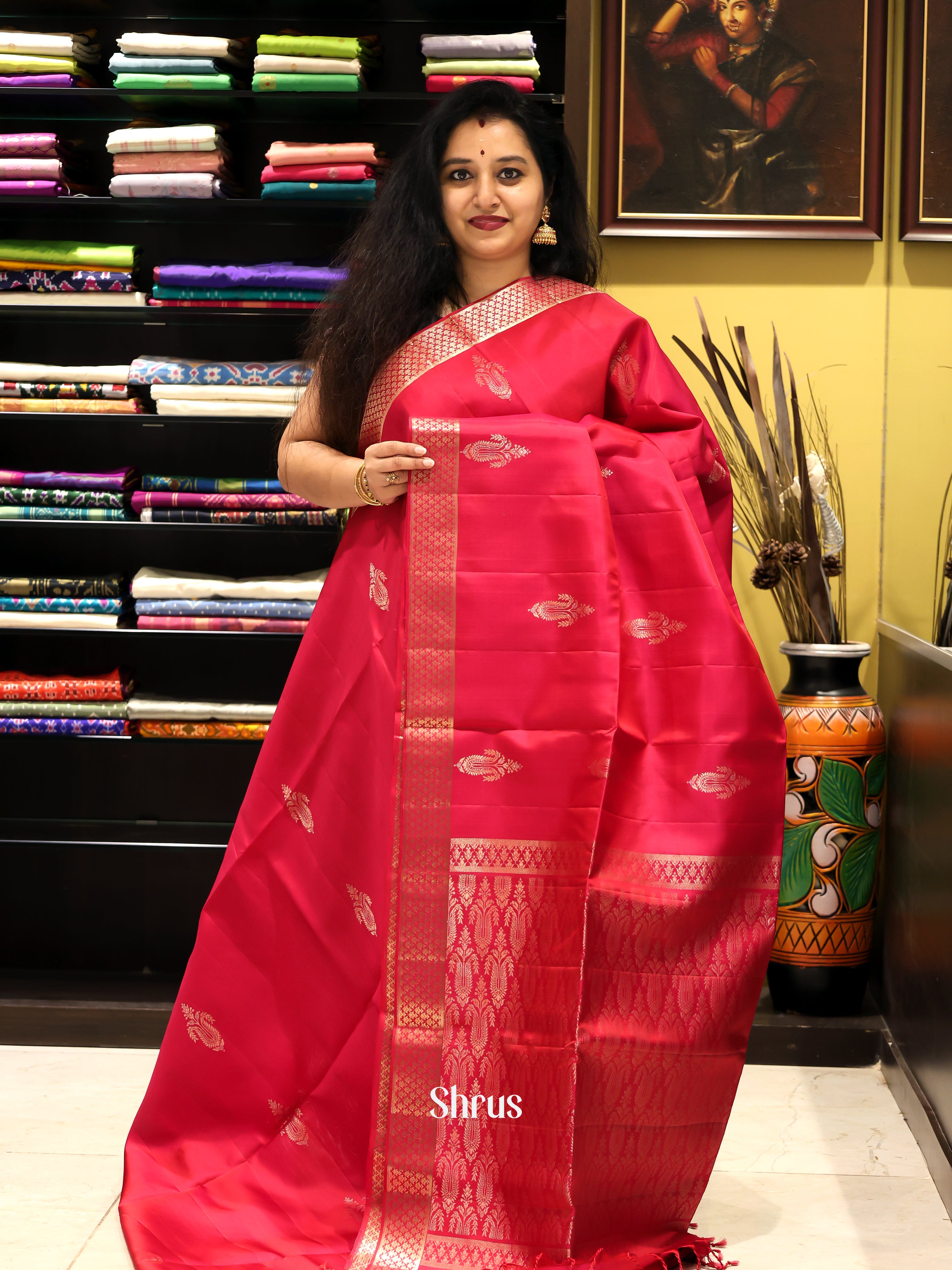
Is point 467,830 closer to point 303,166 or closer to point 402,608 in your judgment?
point 402,608

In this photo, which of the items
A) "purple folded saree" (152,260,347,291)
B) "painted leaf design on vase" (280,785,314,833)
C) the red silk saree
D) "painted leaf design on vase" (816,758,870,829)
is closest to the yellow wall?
"painted leaf design on vase" (816,758,870,829)

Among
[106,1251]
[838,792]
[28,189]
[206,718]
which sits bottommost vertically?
[106,1251]

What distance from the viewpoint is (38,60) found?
2.71 meters

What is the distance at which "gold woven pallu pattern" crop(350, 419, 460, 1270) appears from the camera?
68.9 inches

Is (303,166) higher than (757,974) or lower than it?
higher

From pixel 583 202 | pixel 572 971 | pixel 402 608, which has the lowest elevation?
pixel 572 971

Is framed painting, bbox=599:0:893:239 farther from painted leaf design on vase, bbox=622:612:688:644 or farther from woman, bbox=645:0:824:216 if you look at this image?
painted leaf design on vase, bbox=622:612:688:644

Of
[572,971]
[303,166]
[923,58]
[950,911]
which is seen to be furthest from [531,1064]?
[923,58]

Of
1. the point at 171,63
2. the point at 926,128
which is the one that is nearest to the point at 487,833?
the point at 171,63

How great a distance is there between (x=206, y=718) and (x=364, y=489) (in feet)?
3.49

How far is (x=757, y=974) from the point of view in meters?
1.81

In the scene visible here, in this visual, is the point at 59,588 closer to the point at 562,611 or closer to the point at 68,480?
the point at 68,480

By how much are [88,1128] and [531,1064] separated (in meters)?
1.03

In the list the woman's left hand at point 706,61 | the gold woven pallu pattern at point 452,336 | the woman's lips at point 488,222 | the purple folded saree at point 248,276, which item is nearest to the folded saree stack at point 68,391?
the purple folded saree at point 248,276
